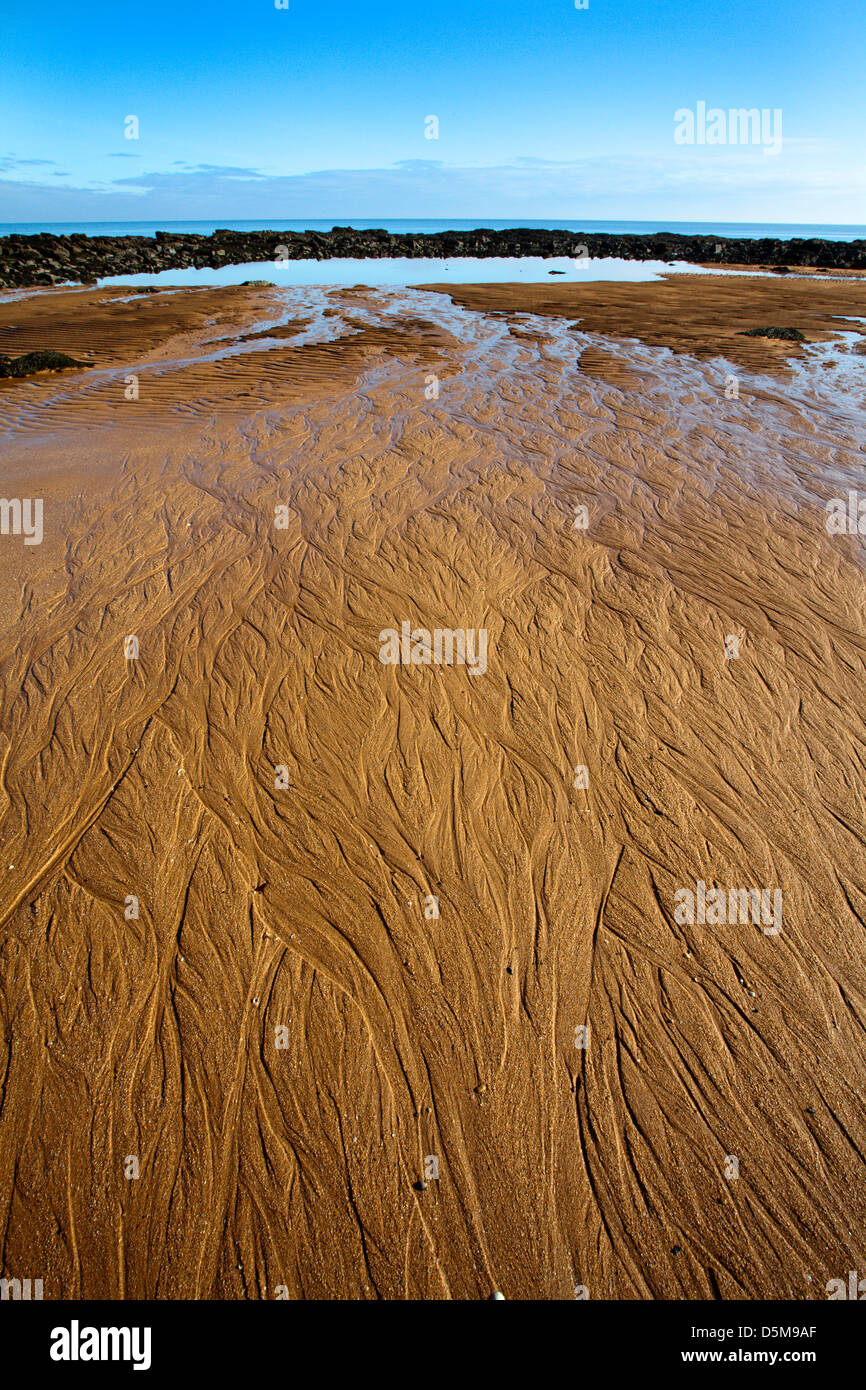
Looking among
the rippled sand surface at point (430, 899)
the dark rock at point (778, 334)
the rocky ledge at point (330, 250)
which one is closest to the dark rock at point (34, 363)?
the rippled sand surface at point (430, 899)

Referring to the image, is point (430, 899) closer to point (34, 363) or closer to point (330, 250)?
point (34, 363)

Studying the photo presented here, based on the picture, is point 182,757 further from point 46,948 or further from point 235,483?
point 235,483

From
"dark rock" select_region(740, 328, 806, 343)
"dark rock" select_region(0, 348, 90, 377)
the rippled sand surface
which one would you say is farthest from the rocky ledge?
the rippled sand surface

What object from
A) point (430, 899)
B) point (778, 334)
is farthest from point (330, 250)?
point (430, 899)

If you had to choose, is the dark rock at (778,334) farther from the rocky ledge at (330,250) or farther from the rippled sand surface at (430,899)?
the rocky ledge at (330,250)

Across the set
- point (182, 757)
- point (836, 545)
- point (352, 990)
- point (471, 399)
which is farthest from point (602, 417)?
point (352, 990)

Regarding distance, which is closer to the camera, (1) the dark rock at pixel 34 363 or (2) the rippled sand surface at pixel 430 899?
(2) the rippled sand surface at pixel 430 899
